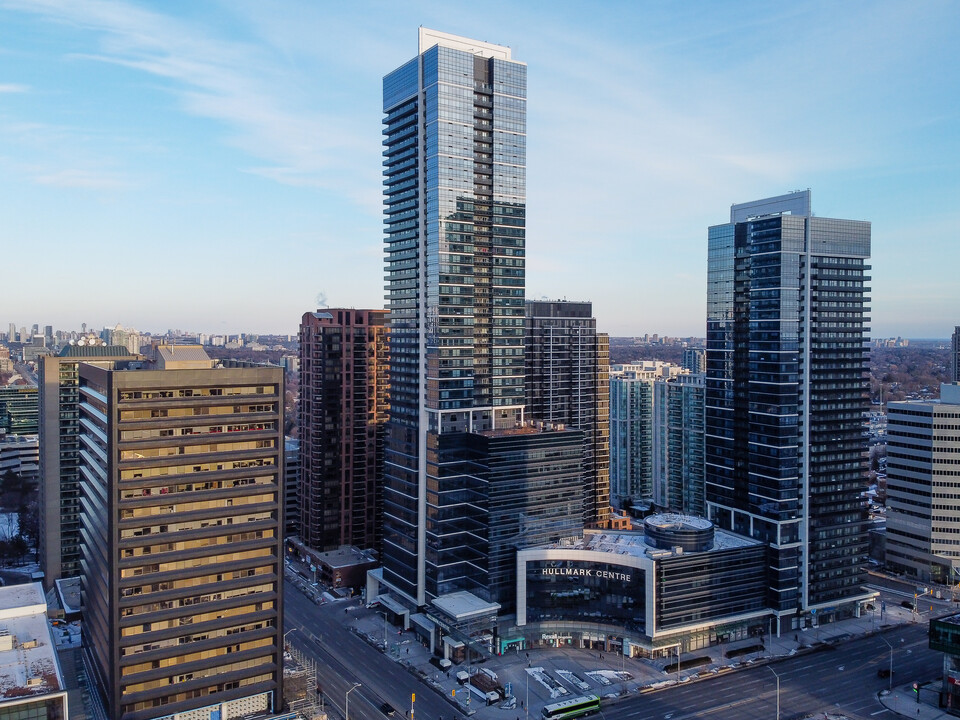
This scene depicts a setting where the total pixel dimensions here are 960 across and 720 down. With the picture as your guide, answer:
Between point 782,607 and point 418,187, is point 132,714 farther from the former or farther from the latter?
point 782,607

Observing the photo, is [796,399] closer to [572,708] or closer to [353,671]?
[572,708]

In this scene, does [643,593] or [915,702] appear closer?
[915,702]

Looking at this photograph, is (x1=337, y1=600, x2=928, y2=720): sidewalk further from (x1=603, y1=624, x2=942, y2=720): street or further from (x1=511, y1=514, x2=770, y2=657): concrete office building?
(x1=603, y1=624, x2=942, y2=720): street

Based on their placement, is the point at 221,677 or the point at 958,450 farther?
the point at 958,450

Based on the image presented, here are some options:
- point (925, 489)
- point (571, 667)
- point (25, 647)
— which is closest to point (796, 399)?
point (925, 489)

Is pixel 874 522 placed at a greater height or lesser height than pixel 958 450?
lesser

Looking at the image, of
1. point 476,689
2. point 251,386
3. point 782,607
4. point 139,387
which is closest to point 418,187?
point 251,386
